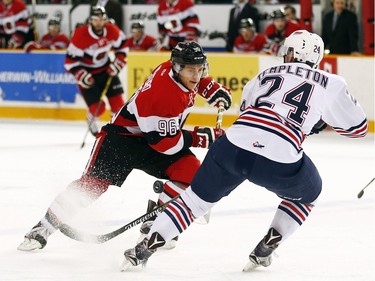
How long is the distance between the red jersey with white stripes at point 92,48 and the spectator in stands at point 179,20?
192 cm

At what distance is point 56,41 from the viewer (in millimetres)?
11781

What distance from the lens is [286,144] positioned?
3.73m

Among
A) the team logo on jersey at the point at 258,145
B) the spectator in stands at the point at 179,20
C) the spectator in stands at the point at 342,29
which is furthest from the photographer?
the spectator in stands at the point at 179,20

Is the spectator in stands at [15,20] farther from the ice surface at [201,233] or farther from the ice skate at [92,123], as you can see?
the ice surface at [201,233]

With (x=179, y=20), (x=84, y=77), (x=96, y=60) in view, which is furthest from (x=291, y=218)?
(x=179, y=20)

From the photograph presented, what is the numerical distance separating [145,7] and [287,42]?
812cm

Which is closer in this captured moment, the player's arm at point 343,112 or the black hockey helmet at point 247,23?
the player's arm at point 343,112

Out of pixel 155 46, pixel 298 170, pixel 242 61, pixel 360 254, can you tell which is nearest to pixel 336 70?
pixel 242 61

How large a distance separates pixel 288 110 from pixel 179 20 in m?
6.94

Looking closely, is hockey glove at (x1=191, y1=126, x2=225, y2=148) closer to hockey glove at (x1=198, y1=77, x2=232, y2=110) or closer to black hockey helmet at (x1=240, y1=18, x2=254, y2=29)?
hockey glove at (x1=198, y1=77, x2=232, y2=110)

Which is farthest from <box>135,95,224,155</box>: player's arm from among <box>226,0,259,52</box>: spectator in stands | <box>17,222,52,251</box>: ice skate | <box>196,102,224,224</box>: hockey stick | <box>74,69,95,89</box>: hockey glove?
<box>226,0,259,52</box>: spectator in stands

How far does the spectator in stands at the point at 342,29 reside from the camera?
379 inches

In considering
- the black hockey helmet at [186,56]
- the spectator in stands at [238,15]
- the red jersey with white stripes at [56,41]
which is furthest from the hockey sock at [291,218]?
the red jersey with white stripes at [56,41]

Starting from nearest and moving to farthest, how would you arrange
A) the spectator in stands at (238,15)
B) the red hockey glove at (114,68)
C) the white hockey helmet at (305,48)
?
the white hockey helmet at (305,48), the red hockey glove at (114,68), the spectator in stands at (238,15)
